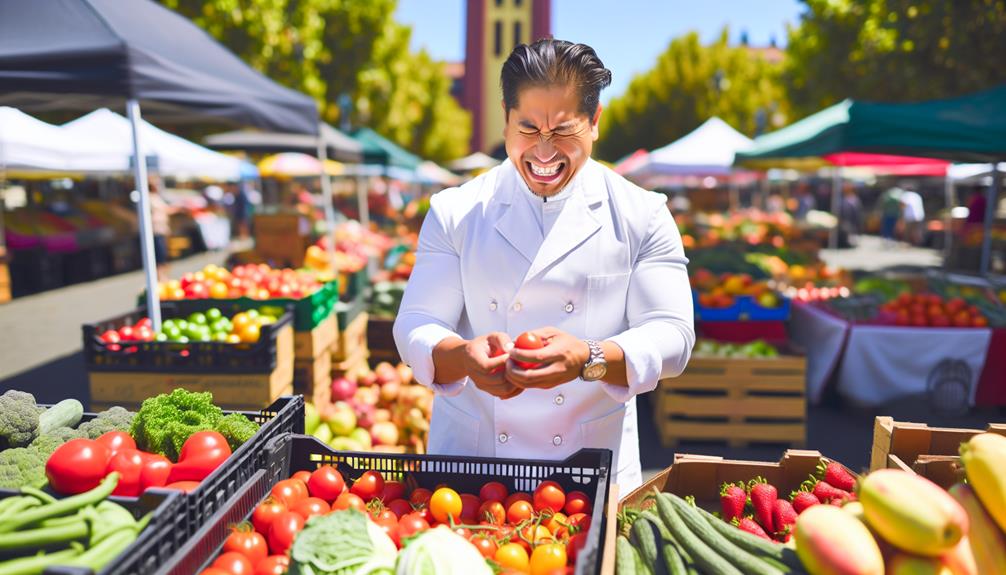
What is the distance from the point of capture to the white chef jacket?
2.12 metres

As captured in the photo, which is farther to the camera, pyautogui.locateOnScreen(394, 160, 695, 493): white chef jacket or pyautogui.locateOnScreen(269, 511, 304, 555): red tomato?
pyautogui.locateOnScreen(394, 160, 695, 493): white chef jacket

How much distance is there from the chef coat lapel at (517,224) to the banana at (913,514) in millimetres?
1089

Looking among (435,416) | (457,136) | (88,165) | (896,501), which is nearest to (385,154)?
(88,165)

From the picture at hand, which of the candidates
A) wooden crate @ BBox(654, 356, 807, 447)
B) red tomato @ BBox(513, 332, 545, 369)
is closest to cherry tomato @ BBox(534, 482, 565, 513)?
red tomato @ BBox(513, 332, 545, 369)

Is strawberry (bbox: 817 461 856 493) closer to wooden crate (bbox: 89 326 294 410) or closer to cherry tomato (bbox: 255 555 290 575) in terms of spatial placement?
cherry tomato (bbox: 255 555 290 575)

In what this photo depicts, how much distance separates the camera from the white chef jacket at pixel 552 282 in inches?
83.5

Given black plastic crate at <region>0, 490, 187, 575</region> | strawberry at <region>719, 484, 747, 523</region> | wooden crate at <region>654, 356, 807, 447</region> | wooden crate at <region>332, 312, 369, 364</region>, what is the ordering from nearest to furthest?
black plastic crate at <region>0, 490, 187, 575</region>
strawberry at <region>719, 484, 747, 523</region>
wooden crate at <region>654, 356, 807, 447</region>
wooden crate at <region>332, 312, 369, 364</region>

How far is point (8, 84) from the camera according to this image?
12.0ft

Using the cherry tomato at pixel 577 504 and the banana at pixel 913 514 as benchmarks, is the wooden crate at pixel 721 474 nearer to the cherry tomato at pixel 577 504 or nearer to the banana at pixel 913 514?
the cherry tomato at pixel 577 504

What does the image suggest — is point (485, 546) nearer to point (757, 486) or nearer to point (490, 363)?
point (490, 363)

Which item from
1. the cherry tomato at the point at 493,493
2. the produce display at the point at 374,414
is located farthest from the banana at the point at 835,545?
the produce display at the point at 374,414

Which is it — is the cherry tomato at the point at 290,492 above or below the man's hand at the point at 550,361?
below

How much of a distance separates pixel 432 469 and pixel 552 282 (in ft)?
2.20

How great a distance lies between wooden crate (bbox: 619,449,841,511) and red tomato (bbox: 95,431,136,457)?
1612mm
